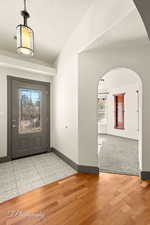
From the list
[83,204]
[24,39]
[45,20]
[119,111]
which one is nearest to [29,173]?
[83,204]

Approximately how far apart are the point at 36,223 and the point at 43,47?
142 inches

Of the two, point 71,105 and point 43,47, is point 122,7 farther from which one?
point 43,47

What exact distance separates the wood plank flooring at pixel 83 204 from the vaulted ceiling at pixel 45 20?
10.5 feet

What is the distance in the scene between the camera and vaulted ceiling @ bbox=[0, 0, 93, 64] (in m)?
1.85

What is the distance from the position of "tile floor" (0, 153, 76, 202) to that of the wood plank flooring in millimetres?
184

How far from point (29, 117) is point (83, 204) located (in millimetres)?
2721

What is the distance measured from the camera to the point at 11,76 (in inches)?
121

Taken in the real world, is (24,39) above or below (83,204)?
above

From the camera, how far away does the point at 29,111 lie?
3438 millimetres

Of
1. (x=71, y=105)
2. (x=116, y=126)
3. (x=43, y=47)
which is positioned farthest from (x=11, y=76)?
(x=116, y=126)

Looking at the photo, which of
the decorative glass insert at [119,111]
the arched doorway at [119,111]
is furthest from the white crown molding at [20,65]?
the decorative glass insert at [119,111]

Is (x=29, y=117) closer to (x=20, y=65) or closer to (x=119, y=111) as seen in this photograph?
(x=20, y=65)

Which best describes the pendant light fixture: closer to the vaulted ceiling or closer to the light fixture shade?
the light fixture shade

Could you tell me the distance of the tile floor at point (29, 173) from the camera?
193 cm
